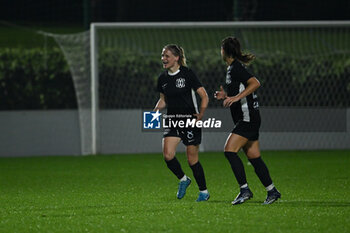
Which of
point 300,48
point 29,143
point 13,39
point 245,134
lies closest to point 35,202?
point 245,134

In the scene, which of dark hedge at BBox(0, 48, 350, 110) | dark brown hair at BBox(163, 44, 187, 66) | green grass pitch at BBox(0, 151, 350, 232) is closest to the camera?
green grass pitch at BBox(0, 151, 350, 232)

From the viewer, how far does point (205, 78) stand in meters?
16.8

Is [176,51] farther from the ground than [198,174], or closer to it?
farther from the ground

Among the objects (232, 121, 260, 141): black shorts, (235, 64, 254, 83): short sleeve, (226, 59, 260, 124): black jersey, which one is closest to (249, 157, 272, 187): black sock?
(232, 121, 260, 141): black shorts

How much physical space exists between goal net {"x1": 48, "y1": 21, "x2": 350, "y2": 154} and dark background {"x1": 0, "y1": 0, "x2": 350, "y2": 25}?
2.18 m

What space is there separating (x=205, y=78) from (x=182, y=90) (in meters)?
7.82

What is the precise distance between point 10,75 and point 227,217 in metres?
10.2

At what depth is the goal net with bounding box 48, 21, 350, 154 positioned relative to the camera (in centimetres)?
1595

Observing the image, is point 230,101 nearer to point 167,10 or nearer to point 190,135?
point 190,135

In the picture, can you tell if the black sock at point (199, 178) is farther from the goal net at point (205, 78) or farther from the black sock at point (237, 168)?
the goal net at point (205, 78)

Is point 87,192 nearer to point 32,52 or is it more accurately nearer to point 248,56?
point 248,56

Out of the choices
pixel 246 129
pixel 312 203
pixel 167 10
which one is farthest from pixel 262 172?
pixel 167 10

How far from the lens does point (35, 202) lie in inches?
358

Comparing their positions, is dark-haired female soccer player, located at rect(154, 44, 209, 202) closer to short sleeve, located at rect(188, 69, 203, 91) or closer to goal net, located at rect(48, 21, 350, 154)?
short sleeve, located at rect(188, 69, 203, 91)
